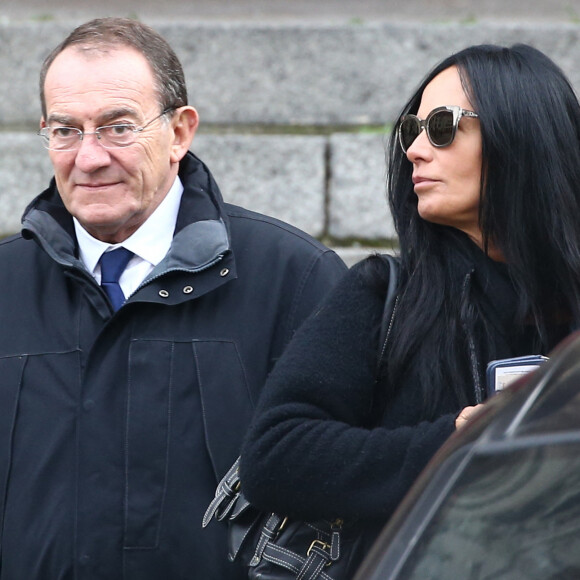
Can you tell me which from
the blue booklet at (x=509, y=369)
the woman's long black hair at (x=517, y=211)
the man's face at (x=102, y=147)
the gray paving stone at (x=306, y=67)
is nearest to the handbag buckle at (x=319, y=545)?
the woman's long black hair at (x=517, y=211)

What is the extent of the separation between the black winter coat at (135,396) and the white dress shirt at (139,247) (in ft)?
0.16

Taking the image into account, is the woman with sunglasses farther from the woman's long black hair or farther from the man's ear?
the man's ear

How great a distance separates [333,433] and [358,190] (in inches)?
114

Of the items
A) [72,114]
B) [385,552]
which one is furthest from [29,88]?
[385,552]

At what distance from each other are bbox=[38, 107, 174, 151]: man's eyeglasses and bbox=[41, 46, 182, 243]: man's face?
0.04 feet

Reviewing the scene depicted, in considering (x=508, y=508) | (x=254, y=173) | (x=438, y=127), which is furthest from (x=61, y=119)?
(x=254, y=173)

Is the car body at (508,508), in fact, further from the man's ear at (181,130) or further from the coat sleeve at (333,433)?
the man's ear at (181,130)

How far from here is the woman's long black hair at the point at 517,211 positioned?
233 cm

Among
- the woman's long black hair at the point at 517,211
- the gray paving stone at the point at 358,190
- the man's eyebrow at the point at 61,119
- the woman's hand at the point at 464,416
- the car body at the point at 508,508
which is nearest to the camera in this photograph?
the car body at the point at 508,508

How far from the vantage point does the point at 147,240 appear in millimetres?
2961

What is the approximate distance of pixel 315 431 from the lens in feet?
7.32

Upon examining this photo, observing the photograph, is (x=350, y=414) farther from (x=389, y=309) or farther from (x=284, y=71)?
(x=284, y=71)

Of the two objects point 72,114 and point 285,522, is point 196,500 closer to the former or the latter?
point 285,522

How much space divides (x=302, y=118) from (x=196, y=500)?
2.86 metres
